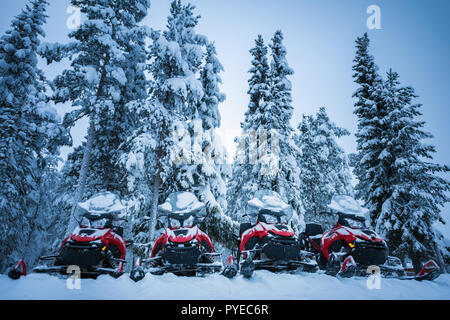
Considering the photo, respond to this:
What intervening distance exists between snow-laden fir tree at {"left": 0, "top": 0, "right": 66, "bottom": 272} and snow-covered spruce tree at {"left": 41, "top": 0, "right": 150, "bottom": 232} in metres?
1.33

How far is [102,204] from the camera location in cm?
570

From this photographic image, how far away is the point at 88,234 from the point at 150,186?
7235mm

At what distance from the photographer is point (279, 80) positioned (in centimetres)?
1521

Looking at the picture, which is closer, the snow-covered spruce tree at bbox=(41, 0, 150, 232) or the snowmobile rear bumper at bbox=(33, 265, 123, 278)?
the snowmobile rear bumper at bbox=(33, 265, 123, 278)

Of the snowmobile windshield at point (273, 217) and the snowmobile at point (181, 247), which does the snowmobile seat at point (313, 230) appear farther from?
the snowmobile at point (181, 247)

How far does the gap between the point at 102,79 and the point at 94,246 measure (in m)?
9.82

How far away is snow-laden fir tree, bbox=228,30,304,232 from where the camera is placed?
525 inches

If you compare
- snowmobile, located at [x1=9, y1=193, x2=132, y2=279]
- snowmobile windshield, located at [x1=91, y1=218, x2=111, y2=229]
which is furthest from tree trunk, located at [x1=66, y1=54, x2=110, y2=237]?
snowmobile, located at [x1=9, y1=193, x2=132, y2=279]

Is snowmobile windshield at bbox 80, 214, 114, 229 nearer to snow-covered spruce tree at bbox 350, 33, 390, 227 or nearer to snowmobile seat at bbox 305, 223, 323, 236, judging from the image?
snowmobile seat at bbox 305, 223, 323, 236

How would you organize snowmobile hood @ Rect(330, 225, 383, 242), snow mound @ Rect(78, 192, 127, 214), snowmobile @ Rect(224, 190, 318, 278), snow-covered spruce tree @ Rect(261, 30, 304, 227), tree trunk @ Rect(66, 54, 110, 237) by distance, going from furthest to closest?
snow-covered spruce tree @ Rect(261, 30, 304, 227), tree trunk @ Rect(66, 54, 110, 237), snow mound @ Rect(78, 192, 127, 214), snowmobile hood @ Rect(330, 225, 383, 242), snowmobile @ Rect(224, 190, 318, 278)

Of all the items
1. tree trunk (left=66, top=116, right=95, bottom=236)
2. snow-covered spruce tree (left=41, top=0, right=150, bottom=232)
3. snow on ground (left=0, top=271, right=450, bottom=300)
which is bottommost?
snow on ground (left=0, top=271, right=450, bottom=300)

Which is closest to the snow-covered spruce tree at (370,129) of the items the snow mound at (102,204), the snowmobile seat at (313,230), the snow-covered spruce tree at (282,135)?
the snow-covered spruce tree at (282,135)
